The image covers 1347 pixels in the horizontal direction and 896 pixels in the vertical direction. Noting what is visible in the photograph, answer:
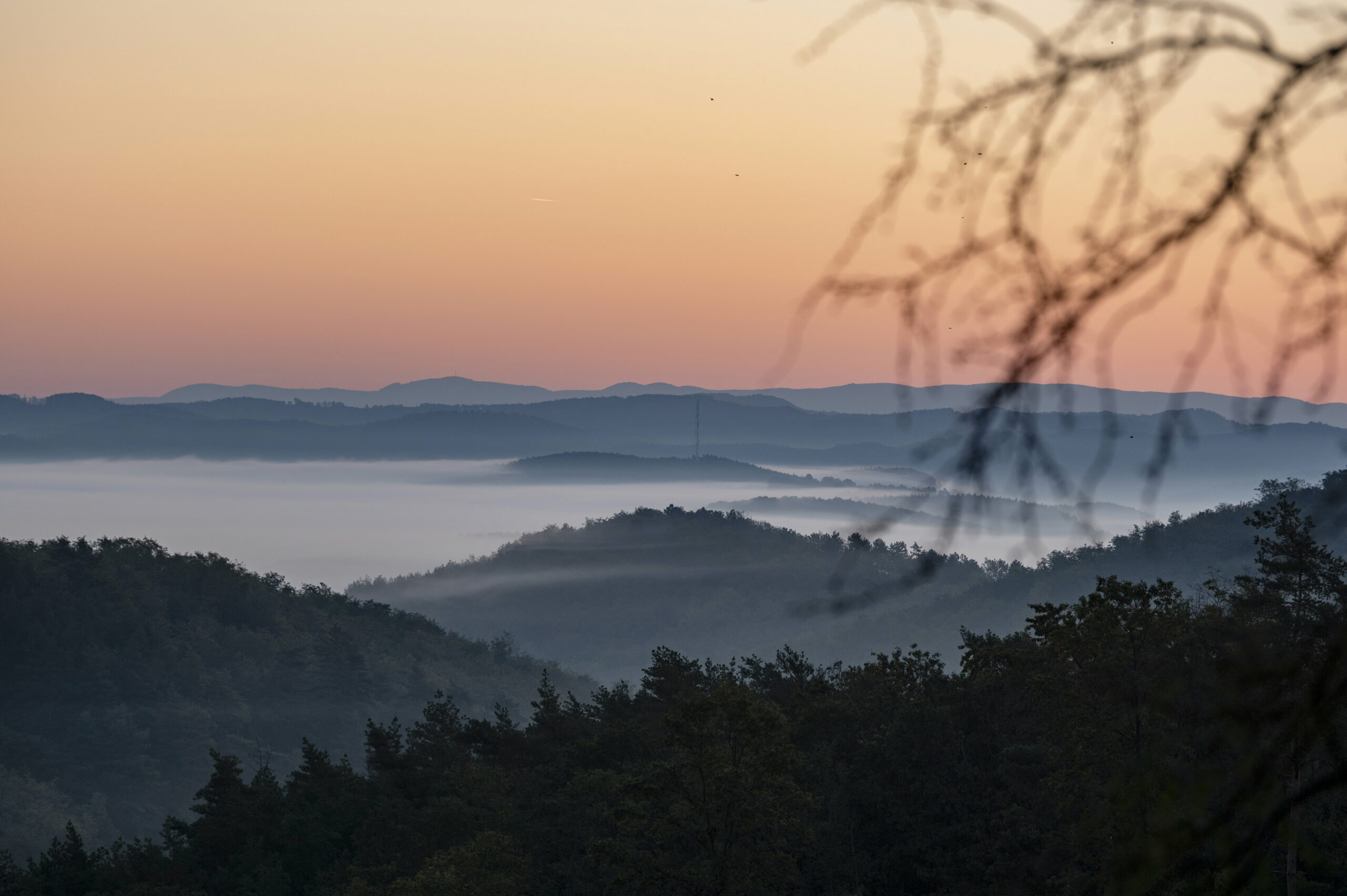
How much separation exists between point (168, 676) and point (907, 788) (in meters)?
155

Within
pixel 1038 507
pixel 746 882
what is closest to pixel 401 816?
pixel 746 882

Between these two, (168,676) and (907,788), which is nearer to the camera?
(907,788)

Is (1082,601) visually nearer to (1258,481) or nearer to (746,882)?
(746,882)

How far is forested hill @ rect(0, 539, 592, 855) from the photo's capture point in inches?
5187

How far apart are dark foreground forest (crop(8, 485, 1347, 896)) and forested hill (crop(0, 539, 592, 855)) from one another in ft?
277

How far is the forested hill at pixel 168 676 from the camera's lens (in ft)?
432

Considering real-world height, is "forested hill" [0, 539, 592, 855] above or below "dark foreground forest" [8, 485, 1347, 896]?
below

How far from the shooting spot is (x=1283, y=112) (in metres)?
2.69

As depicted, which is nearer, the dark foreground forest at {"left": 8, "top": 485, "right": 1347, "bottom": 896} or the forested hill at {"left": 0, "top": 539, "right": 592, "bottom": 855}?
the dark foreground forest at {"left": 8, "top": 485, "right": 1347, "bottom": 896}

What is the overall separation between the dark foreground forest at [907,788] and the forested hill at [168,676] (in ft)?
277

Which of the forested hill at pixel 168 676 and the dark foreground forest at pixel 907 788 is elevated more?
the dark foreground forest at pixel 907 788

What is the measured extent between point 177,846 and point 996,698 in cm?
4589

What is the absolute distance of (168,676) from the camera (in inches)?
6324

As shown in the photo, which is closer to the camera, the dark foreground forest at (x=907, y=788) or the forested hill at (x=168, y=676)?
the dark foreground forest at (x=907, y=788)
